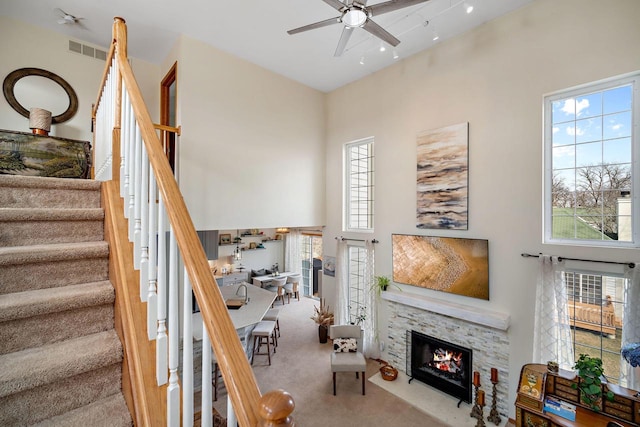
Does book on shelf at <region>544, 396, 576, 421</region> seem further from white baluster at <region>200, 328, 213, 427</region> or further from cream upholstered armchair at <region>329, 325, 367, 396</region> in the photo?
white baluster at <region>200, 328, 213, 427</region>

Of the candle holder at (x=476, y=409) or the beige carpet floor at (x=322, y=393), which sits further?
the beige carpet floor at (x=322, y=393)

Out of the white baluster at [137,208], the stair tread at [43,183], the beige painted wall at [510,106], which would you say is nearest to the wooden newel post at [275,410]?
the white baluster at [137,208]

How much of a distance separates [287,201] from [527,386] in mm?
4165

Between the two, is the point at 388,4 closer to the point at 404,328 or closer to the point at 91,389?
the point at 91,389

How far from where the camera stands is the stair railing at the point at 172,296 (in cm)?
69

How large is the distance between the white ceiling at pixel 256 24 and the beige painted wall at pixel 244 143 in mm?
316

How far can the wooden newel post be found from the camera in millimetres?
581

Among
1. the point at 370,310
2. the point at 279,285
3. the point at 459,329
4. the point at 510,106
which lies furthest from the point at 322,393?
the point at 279,285

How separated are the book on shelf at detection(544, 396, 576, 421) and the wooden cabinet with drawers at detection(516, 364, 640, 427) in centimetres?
3

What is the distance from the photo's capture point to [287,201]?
5.19 m

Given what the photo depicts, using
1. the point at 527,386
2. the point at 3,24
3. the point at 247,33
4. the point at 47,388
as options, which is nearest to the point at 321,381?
the point at 527,386

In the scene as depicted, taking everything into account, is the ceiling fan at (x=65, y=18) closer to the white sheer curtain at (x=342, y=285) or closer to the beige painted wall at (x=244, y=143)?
the beige painted wall at (x=244, y=143)

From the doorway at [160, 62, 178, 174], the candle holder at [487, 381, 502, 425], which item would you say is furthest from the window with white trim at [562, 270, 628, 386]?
the doorway at [160, 62, 178, 174]

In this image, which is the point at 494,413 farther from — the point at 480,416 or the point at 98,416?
the point at 98,416
